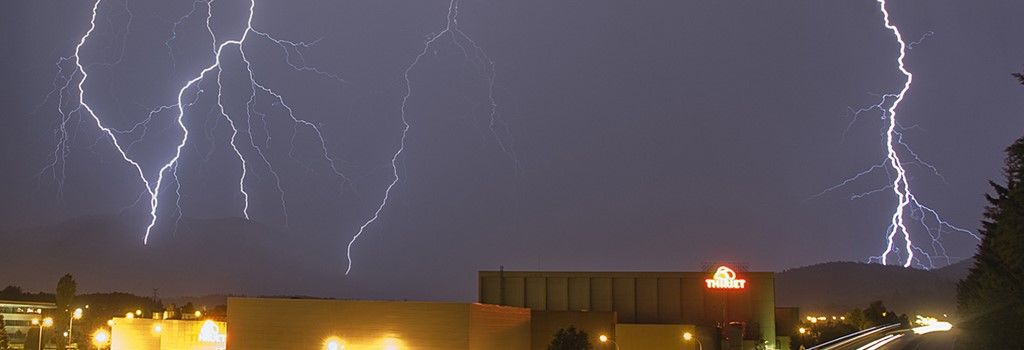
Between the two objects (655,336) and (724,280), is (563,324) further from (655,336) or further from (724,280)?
(724,280)

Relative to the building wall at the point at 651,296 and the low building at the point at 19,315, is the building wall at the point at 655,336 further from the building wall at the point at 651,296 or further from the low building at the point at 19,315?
the low building at the point at 19,315

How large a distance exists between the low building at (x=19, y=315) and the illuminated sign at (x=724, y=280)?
221 ft

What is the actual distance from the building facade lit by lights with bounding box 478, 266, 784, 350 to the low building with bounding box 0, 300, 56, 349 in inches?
2265

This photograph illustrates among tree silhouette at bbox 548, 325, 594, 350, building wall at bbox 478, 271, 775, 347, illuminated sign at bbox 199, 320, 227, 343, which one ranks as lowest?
tree silhouette at bbox 548, 325, 594, 350

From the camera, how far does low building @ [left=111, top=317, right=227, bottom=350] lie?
157 feet

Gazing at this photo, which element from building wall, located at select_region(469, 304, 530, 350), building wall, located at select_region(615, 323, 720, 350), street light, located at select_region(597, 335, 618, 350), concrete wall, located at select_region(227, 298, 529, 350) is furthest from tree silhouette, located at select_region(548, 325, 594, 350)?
building wall, located at select_region(615, 323, 720, 350)

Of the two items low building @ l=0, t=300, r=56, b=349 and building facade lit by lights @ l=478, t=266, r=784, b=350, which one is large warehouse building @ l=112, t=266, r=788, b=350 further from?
low building @ l=0, t=300, r=56, b=349

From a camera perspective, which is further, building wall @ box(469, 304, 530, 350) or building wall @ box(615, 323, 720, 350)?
building wall @ box(615, 323, 720, 350)

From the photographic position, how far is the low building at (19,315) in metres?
93.6

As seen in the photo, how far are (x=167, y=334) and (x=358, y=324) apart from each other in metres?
17.2

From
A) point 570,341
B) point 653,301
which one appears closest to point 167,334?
point 570,341

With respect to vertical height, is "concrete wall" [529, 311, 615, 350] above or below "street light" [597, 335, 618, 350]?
above

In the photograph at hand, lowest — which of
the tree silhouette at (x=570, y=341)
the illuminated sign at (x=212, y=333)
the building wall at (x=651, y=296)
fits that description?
the tree silhouette at (x=570, y=341)

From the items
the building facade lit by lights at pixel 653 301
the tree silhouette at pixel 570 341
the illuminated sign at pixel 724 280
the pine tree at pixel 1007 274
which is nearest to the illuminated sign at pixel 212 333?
the building facade lit by lights at pixel 653 301
